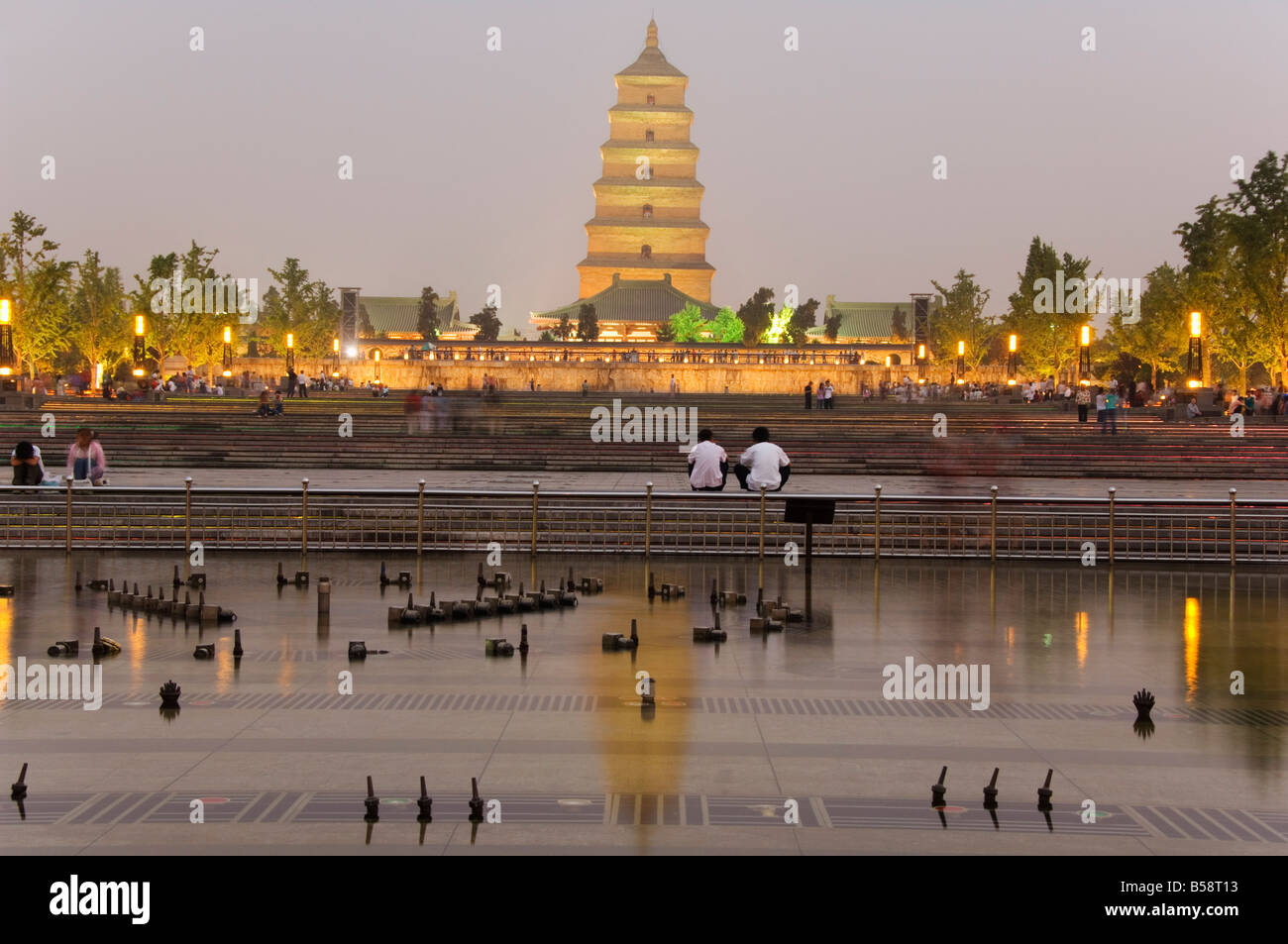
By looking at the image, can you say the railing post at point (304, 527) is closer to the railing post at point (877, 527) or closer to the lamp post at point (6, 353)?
the railing post at point (877, 527)

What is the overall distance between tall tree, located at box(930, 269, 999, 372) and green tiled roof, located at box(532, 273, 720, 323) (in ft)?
68.1

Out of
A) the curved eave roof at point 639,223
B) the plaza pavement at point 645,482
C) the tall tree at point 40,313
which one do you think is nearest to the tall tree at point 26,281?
the tall tree at point 40,313

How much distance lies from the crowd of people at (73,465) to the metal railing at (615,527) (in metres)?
0.46

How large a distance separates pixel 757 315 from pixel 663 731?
312 ft

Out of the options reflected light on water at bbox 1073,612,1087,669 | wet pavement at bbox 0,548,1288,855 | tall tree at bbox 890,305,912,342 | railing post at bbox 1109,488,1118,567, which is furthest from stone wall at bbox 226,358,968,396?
reflected light on water at bbox 1073,612,1087,669

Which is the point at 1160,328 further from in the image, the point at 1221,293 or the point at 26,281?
the point at 26,281

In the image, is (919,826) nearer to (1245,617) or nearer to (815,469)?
(1245,617)

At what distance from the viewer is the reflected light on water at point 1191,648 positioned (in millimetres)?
10409

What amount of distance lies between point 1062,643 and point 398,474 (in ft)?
66.2

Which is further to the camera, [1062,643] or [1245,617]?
[1245,617]

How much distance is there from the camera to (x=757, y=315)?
103 metres

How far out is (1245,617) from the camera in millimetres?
14039

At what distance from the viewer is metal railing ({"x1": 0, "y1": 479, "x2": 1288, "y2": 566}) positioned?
19.3m
